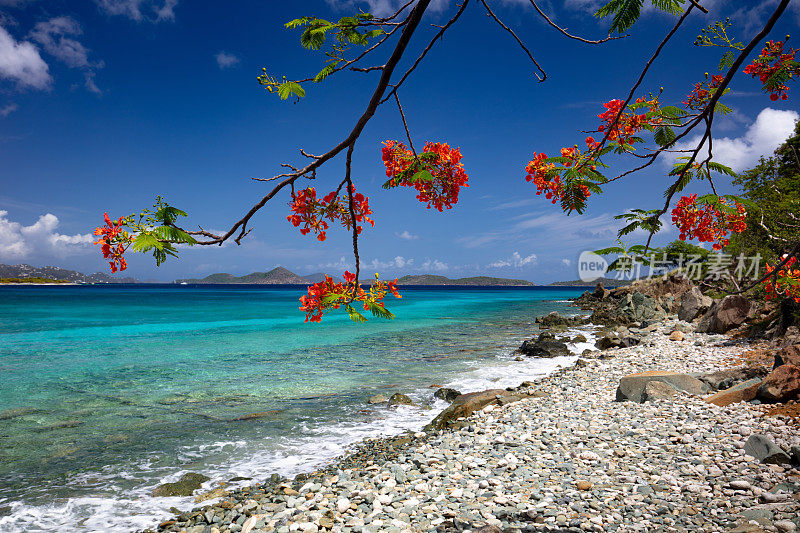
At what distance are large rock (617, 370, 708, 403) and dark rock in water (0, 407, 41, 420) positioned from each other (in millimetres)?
16159

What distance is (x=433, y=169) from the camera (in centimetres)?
350

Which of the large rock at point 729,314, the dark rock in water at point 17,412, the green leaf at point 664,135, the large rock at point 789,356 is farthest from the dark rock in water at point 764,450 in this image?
the dark rock in water at point 17,412

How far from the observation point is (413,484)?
245 inches

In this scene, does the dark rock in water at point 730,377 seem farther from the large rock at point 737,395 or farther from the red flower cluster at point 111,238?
the red flower cluster at point 111,238

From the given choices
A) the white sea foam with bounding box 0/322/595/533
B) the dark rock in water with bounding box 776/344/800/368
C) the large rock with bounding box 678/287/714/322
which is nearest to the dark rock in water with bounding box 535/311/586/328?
the large rock with bounding box 678/287/714/322

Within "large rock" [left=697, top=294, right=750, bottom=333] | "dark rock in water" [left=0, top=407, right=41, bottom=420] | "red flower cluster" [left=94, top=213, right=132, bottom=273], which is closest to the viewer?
"red flower cluster" [left=94, top=213, right=132, bottom=273]

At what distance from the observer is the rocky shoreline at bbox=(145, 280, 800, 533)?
478 cm

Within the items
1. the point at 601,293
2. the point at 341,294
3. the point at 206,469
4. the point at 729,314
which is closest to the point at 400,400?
the point at 206,469

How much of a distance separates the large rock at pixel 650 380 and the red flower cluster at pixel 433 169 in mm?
7939

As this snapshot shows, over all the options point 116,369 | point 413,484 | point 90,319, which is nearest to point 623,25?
point 413,484

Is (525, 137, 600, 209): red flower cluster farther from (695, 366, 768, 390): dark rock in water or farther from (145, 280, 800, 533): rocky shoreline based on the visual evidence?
(695, 366, 768, 390): dark rock in water

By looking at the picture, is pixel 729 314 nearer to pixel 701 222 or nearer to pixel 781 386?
pixel 781 386

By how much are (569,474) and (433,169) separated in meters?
5.00

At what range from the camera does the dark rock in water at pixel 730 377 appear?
29.6ft
